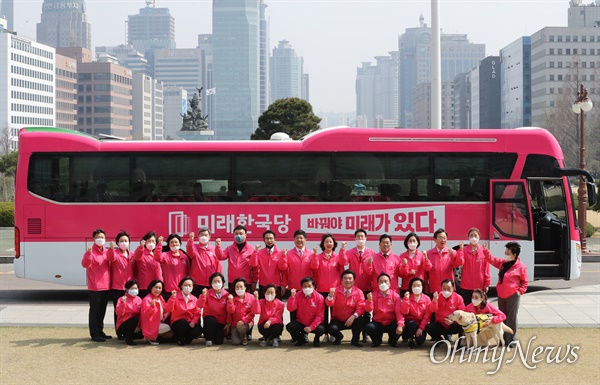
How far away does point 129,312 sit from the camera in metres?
11.7

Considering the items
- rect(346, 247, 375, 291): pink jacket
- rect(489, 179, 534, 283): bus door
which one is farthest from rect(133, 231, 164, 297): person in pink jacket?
rect(489, 179, 534, 283): bus door

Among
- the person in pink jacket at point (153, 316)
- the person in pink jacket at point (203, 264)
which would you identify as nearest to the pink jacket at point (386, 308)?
the person in pink jacket at point (203, 264)

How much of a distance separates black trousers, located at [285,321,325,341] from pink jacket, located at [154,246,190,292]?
2.02 meters

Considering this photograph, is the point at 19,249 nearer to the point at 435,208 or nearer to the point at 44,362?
the point at 44,362

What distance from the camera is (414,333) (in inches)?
449

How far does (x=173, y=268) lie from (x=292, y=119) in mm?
35829

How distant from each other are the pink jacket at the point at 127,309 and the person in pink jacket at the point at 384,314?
10.1ft

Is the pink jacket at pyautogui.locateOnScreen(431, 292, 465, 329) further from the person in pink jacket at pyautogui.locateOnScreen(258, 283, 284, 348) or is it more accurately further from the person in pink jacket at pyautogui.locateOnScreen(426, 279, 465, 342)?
the person in pink jacket at pyautogui.locateOnScreen(258, 283, 284, 348)

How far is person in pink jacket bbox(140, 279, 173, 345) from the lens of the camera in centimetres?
1162

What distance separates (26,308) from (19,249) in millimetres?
1467

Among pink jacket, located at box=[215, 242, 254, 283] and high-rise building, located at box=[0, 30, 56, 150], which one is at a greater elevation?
high-rise building, located at box=[0, 30, 56, 150]

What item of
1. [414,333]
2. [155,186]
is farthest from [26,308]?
[414,333]

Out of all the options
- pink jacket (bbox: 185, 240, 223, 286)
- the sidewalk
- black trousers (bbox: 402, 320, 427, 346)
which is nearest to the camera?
black trousers (bbox: 402, 320, 427, 346)

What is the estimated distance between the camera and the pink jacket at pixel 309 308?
1162 cm
